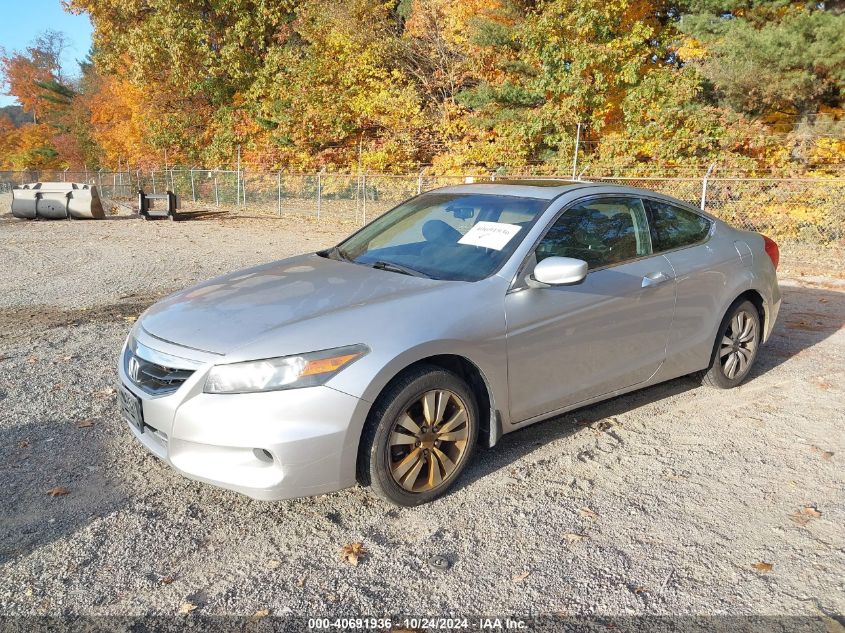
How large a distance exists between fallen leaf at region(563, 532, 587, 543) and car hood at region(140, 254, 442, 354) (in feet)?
4.61

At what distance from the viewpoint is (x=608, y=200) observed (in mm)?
4289

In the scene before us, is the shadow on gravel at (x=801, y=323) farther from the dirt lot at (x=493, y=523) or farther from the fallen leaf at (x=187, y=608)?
the fallen leaf at (x=187, y=608)

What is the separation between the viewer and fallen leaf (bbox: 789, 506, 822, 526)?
10.7ft

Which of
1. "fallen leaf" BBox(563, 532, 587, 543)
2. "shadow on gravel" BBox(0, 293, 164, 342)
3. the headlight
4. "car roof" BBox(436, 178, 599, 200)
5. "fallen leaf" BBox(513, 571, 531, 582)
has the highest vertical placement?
"car roof" BBox(436, 178, 599, 200)

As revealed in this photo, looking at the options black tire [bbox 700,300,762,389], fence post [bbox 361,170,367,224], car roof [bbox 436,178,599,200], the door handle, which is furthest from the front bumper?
fence post [bbox 361,170,367,224]

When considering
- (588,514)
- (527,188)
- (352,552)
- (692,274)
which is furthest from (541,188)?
(352,552)

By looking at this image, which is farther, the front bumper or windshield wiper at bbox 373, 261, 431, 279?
windshield wiper at bbox 373, 261, 431, 279

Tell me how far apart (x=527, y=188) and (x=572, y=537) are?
224 centimetres

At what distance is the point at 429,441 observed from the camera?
10.6 feet

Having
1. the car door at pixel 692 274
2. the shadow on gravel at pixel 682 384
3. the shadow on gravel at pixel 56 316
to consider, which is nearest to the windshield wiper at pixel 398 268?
the shadow on gravel at pixel 682 384

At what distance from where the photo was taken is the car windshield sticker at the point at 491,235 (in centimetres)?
378

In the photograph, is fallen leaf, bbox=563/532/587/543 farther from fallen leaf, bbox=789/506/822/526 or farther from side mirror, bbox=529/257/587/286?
side mirror, bbox=529/257/587/286

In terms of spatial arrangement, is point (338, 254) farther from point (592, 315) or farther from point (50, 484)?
point (50, 484)

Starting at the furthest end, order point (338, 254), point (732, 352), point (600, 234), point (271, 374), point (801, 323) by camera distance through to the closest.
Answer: point (801, 323) < point (732, 352) < point (338, 254) < point (600, 234) < point (271, 374)
